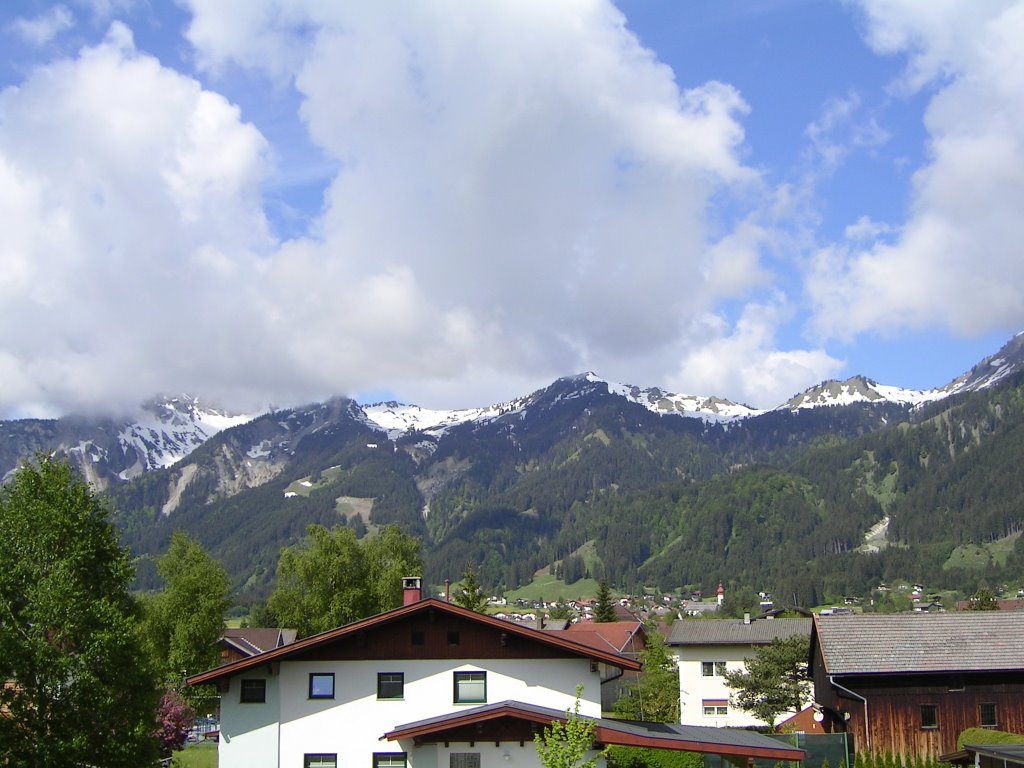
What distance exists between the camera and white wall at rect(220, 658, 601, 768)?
3484 cm

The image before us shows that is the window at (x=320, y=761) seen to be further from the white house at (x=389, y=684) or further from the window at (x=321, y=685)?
the window at (x=321, y=685)

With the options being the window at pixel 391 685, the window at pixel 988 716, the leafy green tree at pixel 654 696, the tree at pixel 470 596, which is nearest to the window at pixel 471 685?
the window at pixel 391 685

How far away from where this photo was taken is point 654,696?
72.1 m

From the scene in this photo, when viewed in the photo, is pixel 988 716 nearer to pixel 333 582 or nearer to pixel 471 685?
pixel 471 685

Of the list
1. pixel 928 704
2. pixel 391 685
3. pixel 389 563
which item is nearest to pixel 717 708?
pixel 389 563

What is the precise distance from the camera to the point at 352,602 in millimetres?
70500

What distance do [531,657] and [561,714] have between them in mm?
2744

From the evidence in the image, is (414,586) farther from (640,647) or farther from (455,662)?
(640,647)

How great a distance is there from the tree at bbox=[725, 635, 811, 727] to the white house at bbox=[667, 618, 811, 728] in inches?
521

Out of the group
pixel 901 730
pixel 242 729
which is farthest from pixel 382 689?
pixel 901 730

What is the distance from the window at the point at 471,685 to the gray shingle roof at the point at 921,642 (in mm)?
17105

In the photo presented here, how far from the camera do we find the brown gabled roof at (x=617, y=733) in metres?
31.6

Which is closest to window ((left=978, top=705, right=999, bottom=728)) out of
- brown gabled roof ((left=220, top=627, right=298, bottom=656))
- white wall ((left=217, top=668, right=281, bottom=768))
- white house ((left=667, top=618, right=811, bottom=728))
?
white wall ((left=217, top=668, right=281, bottom=768))

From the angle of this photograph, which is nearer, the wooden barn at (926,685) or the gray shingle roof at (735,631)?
the wooden barn at (926,685)
